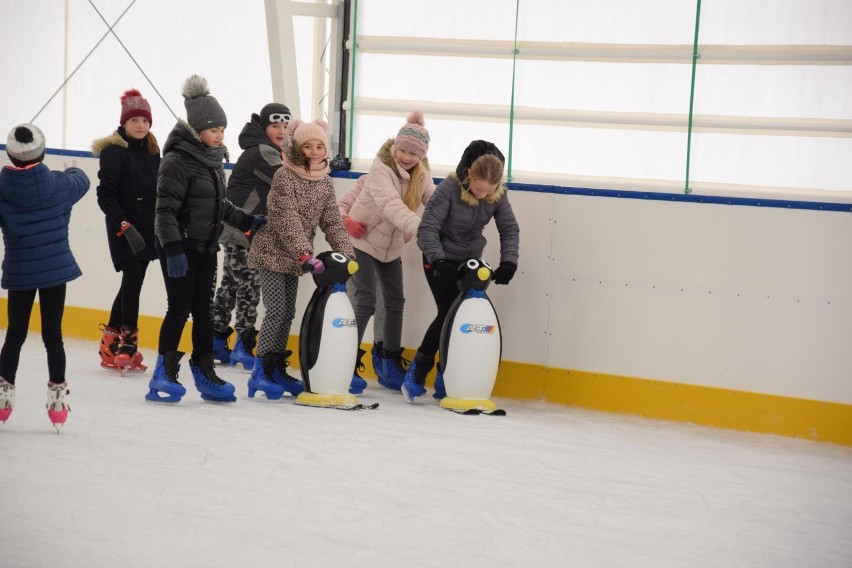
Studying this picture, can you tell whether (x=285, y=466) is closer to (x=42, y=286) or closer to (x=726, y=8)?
(x=42, y=286)

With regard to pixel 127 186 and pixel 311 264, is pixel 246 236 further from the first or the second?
pixel 311 264

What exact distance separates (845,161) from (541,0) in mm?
2255

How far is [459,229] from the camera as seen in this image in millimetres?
5750

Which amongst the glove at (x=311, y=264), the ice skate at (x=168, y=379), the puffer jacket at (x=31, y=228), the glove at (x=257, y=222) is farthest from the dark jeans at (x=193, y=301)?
the puffer jacket at (x=31, y=228)

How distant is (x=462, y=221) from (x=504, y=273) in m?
0.32

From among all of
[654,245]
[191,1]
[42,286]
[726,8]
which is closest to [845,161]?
[726,8]

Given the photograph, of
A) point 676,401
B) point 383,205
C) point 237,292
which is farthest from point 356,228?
point 676,401

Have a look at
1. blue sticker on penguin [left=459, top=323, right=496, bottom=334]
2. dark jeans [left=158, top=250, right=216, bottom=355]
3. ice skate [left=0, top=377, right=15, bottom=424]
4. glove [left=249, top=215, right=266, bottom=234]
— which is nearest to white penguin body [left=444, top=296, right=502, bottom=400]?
blue sticker on penguin [left=459, top=323, right=496, bottom=334]

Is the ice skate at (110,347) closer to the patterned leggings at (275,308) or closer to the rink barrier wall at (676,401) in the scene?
the rink barrier wall at (676,401)

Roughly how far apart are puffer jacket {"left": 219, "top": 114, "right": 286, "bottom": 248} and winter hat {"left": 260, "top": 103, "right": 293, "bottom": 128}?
6cm

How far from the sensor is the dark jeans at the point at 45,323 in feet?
14.9

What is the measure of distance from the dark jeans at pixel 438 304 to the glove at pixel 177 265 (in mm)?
1256

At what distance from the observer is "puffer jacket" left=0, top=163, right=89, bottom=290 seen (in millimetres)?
4457

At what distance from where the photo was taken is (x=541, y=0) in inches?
315
